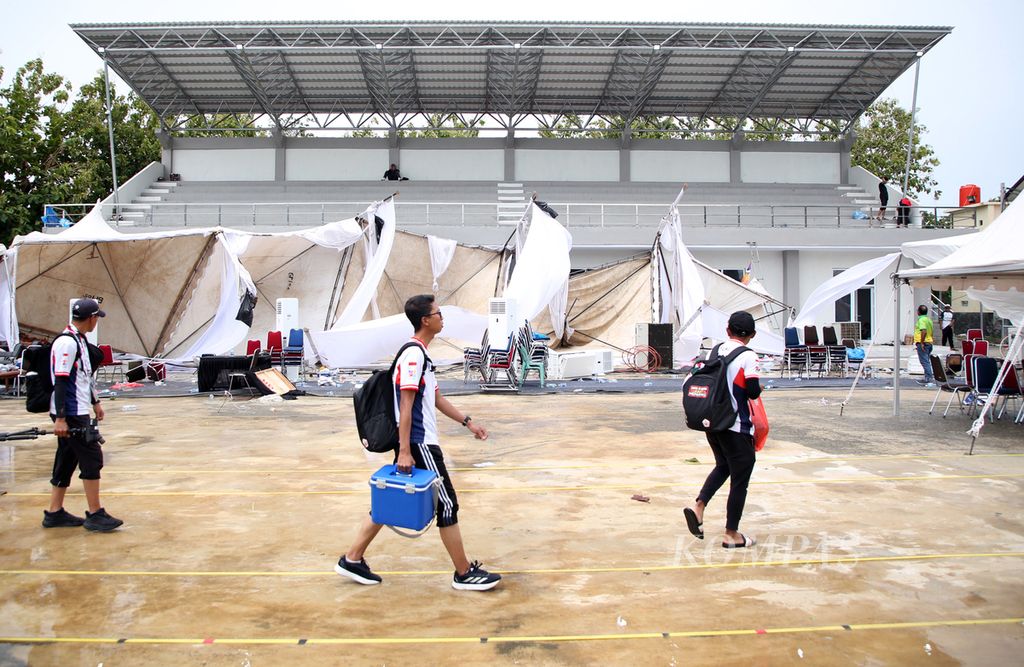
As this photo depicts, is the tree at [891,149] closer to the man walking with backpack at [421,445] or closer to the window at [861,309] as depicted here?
the window at [861,309]

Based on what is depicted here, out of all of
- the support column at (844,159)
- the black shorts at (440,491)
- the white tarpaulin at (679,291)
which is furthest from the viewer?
the support column at (844,159)

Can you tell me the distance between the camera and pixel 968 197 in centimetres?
2719

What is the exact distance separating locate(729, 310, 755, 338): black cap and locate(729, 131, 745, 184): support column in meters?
26.1

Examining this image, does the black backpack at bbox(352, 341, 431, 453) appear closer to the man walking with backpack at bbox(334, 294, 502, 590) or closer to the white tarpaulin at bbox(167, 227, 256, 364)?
the man walking with backpack at bbox(334, 294, 502, 590)

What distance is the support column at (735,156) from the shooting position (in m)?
29.4

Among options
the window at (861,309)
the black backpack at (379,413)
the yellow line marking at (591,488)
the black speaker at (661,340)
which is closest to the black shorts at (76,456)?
the yellow line marking at (591,488)

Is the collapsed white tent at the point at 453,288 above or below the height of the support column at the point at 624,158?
below

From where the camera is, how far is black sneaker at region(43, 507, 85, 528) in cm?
510

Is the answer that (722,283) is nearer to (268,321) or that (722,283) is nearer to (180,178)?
(268,321)

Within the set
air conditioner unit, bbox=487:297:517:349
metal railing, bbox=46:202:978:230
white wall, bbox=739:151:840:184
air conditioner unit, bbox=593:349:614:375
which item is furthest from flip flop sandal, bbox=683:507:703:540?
white wall, bbox=739:151:840:184

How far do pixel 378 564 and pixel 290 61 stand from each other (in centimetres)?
2465

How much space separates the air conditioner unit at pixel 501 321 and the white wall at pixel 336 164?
17.0 m

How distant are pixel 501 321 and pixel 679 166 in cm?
1800

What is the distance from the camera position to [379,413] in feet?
13.0
